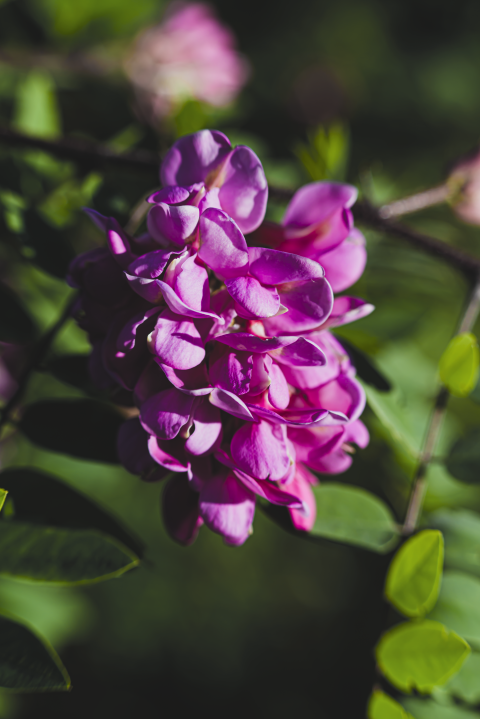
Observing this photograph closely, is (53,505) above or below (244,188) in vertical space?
below

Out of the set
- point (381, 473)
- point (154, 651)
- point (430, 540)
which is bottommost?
point (154, 651)

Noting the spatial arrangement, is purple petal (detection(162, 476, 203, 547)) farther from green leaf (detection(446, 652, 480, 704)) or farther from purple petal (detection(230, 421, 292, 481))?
green leaf (detection(446, 652, 480, 704))

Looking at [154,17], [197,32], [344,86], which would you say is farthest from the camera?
[344,86]

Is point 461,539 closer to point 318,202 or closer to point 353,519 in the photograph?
point 353,519

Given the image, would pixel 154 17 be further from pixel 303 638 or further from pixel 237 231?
pixel 303 638

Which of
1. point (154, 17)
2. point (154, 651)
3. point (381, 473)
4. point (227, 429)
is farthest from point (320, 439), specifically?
point (154, 651)

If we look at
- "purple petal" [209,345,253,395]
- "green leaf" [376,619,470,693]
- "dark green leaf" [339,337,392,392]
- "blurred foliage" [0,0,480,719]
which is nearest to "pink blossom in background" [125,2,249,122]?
"blurred foliage" [0,0,480,719]

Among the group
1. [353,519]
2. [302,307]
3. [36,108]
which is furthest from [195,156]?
[36,108]
